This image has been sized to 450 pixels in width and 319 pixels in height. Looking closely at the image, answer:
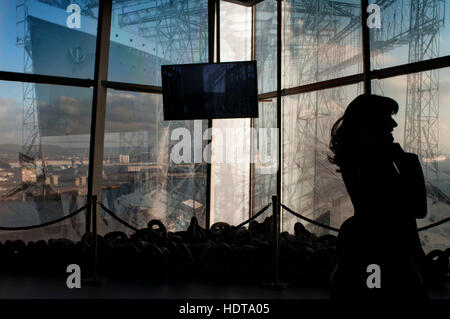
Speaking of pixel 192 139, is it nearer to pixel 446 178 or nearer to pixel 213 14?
pixel 213 14

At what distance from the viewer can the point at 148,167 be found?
689cm

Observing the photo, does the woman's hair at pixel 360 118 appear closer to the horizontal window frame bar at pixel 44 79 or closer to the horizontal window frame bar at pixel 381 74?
the horizontal window frame bar at pixel 381 74

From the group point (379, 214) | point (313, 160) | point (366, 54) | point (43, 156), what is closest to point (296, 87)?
point (313, 160)

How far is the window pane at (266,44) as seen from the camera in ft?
22.9

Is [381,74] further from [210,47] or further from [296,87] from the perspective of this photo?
[210,47]

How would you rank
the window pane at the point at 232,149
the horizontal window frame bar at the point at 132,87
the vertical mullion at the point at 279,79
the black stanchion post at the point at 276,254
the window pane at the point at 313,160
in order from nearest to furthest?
the black stanchion post at the point at 276,254 < the window pane at the point at 313,160 < the horizontal window frame bar at the point at 132,87 < the vertical mullion at the point at 279,79 < the window pane at the point at 232,149

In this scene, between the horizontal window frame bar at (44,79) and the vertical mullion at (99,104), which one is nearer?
the horizontal window frame bar at (44,79)

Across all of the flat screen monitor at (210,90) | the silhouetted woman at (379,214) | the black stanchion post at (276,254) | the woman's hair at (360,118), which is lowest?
the black stanchion post at (276,254)

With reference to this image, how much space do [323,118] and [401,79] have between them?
54.9 inches

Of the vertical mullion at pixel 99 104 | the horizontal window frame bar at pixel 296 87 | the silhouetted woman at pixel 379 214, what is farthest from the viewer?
the vertical mullion at pixel 99 104

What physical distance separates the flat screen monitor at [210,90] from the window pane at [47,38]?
140 centimetres

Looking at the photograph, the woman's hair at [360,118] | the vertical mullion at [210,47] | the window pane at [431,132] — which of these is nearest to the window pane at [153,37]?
the vertical mullion at [210,47]

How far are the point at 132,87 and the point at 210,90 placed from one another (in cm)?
145
